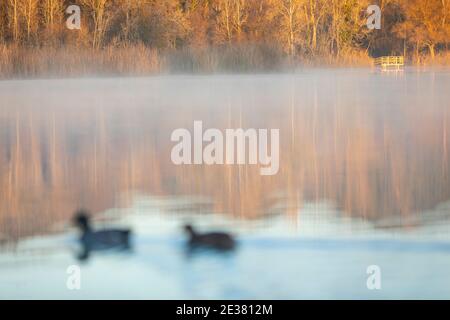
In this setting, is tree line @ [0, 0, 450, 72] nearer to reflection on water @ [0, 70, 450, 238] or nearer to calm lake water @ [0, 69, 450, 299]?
reflection on water @ [0, 70, 450, 238]

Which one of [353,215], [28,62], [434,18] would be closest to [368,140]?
[353,215]

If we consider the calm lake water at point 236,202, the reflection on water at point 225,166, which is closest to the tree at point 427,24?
the reflection on water at point 225,166

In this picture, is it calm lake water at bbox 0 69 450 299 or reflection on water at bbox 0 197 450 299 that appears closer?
reflection on water at bbox 0 197 450 299

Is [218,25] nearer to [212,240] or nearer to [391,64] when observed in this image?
[391,64]

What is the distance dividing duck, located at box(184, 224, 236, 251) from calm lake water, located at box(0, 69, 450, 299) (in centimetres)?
8

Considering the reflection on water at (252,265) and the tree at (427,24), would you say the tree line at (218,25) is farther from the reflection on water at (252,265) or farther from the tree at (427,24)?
Result: the reflection on water at (252,265)

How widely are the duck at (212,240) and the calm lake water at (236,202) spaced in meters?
0.08

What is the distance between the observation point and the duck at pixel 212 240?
16.4 feet

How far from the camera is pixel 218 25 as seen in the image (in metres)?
26.9

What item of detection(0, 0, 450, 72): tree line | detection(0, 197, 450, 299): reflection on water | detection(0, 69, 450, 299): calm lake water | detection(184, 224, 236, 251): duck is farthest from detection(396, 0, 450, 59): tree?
detection(184, 224, 236, 251): duck

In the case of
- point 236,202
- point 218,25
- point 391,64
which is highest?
point 218,25

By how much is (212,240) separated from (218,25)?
2230cm

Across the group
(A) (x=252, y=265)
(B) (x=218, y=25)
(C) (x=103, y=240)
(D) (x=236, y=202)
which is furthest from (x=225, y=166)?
(B) (x=218, y=25)

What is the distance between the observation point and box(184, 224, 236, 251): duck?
499 centimetres
